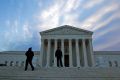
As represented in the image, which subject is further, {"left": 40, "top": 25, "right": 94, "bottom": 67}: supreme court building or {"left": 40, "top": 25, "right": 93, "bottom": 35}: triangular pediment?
{"left": 40, "top": 25, "right": 93, "bottom": 35}: triangular pediment

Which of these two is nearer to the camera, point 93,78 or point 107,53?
point 93,78

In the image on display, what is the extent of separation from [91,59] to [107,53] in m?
13.6

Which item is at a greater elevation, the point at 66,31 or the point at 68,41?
the point at 66,31

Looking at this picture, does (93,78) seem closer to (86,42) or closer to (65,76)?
(65,76)

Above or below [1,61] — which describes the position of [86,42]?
above

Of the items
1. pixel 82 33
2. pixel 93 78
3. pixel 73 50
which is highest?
pixel 82 33

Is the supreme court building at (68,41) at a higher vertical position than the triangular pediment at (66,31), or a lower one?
lower

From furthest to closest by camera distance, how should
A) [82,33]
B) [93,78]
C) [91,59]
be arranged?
[82,33]
[91,59]
[93,78]

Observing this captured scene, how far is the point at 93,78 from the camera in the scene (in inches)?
442

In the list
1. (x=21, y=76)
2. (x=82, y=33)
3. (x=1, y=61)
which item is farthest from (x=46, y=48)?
(x=21, y=76)

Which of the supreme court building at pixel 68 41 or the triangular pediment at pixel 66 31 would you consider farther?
the triangular pediment at pixel 66 31

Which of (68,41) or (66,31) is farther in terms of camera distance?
(68,41)

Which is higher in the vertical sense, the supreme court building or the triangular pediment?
the triangular pediment

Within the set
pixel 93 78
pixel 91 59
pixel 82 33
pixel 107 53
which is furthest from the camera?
pixel 107 53
